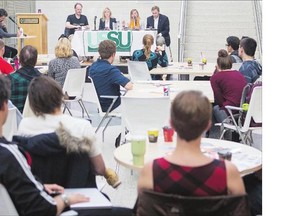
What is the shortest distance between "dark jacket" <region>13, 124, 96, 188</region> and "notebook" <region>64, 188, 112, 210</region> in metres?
0.04

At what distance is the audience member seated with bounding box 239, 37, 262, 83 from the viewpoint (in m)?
6.09

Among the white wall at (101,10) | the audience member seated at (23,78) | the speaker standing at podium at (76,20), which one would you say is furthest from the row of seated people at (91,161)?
the white wall at (101,10)

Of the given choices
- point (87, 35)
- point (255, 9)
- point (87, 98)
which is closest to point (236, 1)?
point (255, 9)

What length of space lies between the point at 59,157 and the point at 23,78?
8.81 feet

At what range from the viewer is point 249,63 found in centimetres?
617

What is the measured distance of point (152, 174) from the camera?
2189 millimetres

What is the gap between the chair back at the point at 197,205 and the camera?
202 centimetres

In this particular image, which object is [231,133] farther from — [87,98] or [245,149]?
[87,98]

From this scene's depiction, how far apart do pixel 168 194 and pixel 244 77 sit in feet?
12.8

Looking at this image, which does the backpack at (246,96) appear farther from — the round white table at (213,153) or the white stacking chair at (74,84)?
Answer: the white stacking chair at (74,84)

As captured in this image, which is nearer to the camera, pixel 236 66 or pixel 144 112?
pixel 144 112

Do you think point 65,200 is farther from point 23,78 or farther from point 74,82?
point 74,82

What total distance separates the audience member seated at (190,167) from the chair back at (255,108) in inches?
106

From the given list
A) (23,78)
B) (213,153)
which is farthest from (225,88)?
(213,153)
